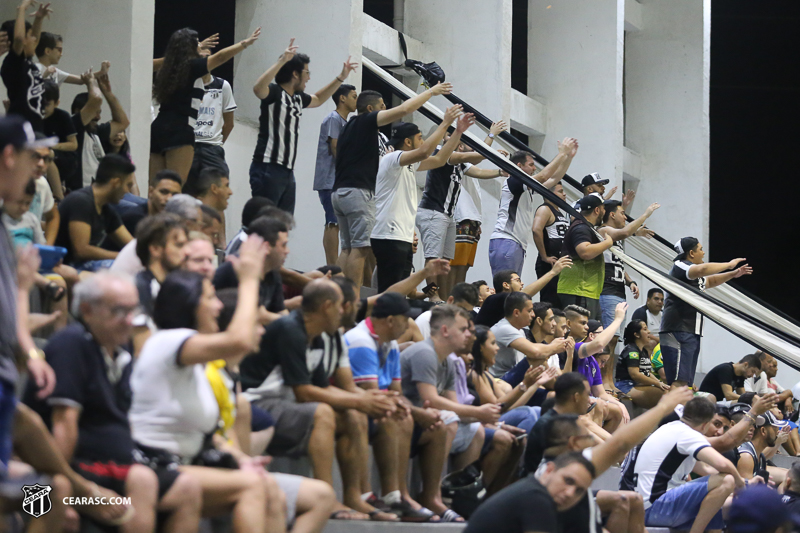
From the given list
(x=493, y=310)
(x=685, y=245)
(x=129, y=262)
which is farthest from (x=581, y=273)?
(x=129, y=262)

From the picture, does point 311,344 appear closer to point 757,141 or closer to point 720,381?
point 720,381

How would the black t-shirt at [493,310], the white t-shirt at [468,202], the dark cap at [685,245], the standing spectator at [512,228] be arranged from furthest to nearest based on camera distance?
1. the dark cap at [685,245]
2. the standing spectator at [512,228]
3. the white t-shirt at [468,202]
4. the black t-shirt at [493,310]

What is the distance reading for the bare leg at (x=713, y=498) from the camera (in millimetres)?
6035

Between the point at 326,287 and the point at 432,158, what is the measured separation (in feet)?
10.0

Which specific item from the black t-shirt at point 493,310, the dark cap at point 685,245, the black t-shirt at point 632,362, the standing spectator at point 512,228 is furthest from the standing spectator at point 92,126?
the dark cap at point 685,245

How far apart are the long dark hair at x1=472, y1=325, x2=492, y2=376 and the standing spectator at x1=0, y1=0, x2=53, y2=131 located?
2882 millimetres

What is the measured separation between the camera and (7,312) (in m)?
2.60

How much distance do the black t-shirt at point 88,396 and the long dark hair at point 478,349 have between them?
3247 millimetres

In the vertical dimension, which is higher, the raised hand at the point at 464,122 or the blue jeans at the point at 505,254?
the raised hand at the point at 464,122

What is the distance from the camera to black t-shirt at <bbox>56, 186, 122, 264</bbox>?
510 cm

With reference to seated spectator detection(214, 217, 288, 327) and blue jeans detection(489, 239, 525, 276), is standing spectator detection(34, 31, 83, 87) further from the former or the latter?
blue jeans detection(489, 239, 525, 276)


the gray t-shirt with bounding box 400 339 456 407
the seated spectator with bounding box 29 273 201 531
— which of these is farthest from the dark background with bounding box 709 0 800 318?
the seated spectator with bounding box 29 273 201 531

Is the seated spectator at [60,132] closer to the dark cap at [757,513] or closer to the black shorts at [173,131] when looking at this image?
the black shorts at [173,131]

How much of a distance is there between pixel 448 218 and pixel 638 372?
8.21 ft
